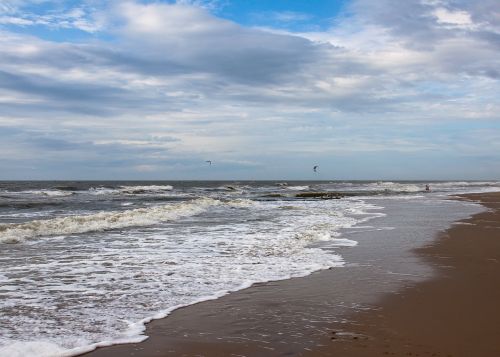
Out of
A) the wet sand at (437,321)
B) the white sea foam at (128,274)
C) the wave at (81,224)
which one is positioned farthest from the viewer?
the wave at (81,224)

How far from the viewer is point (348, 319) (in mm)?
5531

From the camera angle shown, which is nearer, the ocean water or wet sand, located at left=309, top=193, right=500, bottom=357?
wet sand, located at left=309, top=193, right=500, bottom=357

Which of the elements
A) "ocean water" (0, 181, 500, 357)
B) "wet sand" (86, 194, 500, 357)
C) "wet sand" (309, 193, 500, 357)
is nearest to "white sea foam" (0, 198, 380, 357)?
"ocean water" (0, 181, 500, 357)

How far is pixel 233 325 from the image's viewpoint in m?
Result: 5.36

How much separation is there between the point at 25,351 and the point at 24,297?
7.34ft

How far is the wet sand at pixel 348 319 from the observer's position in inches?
181

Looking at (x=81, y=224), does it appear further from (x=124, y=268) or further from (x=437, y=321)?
(x=437, y=321)

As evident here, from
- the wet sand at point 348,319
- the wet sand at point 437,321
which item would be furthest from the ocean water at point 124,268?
the wet sand at point 437,321

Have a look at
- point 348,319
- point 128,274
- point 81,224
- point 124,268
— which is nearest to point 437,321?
point 348,319

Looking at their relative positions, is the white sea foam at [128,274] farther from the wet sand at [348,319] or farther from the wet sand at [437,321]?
the wet sand at [437,321]

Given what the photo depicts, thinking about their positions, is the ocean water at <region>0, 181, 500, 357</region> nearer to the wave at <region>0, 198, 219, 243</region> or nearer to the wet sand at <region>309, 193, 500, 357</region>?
the wave at <region>0, 198, 219, 243</region>

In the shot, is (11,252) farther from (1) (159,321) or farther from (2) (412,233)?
(2) (412,233)

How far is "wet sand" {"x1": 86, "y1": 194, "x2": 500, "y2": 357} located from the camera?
15.1ft

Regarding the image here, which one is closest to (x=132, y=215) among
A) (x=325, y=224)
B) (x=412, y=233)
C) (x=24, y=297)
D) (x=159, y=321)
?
(x=325, y=224)
